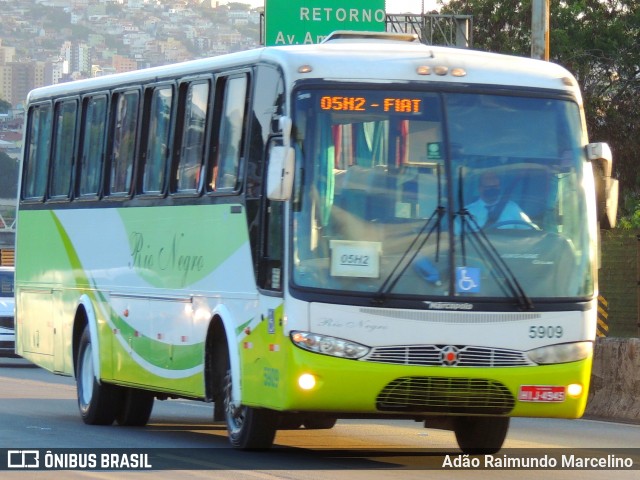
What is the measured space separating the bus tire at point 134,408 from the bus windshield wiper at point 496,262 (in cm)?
545

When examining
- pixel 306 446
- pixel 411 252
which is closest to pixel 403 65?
pixel 411 252

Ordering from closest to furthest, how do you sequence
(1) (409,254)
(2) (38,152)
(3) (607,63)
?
(1) (409,254)
(2) (38,152)
(3) (607,63)

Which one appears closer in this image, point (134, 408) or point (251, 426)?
point (251, 426)

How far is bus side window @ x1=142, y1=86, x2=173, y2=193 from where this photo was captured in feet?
51.6

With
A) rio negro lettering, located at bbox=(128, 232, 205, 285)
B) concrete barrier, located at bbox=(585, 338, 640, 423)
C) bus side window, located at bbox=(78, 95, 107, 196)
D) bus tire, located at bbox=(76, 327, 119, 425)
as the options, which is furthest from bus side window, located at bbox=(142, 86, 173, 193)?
concrete barrier, located at bbox=(585, 338, 640, 423)

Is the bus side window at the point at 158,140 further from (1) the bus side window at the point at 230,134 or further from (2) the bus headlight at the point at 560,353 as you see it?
(2) the bus headlight at the point at 560,353

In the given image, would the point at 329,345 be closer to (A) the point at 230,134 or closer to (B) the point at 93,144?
(A) the point at 230,134

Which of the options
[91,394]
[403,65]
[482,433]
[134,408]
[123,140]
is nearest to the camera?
[403,65]

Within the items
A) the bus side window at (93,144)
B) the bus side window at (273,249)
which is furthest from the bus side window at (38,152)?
the bus side window at (273,249)

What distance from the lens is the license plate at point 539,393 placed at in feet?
41.8

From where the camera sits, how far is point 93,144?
58.2 feet

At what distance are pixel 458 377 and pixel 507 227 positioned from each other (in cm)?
117

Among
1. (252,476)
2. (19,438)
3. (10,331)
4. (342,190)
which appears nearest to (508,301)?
(342,190)

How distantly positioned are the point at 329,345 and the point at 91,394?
18.0 feet
